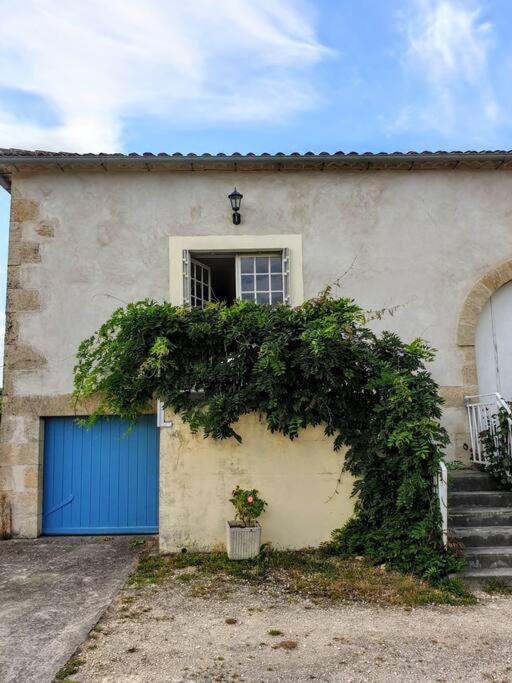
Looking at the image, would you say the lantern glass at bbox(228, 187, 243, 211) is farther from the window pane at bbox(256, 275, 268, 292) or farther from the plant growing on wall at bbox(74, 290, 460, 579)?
the plant growing on wall at bbox(74, 290, 460, 579)

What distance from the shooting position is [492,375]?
296 inches

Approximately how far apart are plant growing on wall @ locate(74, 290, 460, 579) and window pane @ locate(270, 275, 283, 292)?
1850mm

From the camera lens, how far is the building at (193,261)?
283 inches

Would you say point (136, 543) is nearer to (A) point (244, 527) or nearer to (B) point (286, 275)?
(A) point (244, 527)

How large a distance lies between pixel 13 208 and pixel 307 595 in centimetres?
650

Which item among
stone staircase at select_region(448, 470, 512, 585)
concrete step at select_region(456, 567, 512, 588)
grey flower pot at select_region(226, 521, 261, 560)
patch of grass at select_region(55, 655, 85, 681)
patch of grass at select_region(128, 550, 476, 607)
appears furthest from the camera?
grey flower pot at select_region(226, 521, 261, 560)

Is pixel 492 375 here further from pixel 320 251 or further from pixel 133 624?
pixel 133 624

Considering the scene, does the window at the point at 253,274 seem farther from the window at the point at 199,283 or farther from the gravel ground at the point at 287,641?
the gravel ground at the point at 287,641

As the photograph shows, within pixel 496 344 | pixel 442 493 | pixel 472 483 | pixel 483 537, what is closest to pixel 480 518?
pixel 483 537

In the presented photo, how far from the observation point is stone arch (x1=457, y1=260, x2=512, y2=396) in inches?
285

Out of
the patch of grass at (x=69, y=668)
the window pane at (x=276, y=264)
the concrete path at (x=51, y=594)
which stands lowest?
the concrete path at (x=51, y=594)

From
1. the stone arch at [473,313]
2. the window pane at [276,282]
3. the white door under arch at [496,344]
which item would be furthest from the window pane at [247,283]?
the white door under arch at [496,344]

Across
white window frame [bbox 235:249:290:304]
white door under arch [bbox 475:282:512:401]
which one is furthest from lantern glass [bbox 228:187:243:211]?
white door under arch [bbox 475:282:512:401]

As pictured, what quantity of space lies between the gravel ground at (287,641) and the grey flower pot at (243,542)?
854 millimetres
